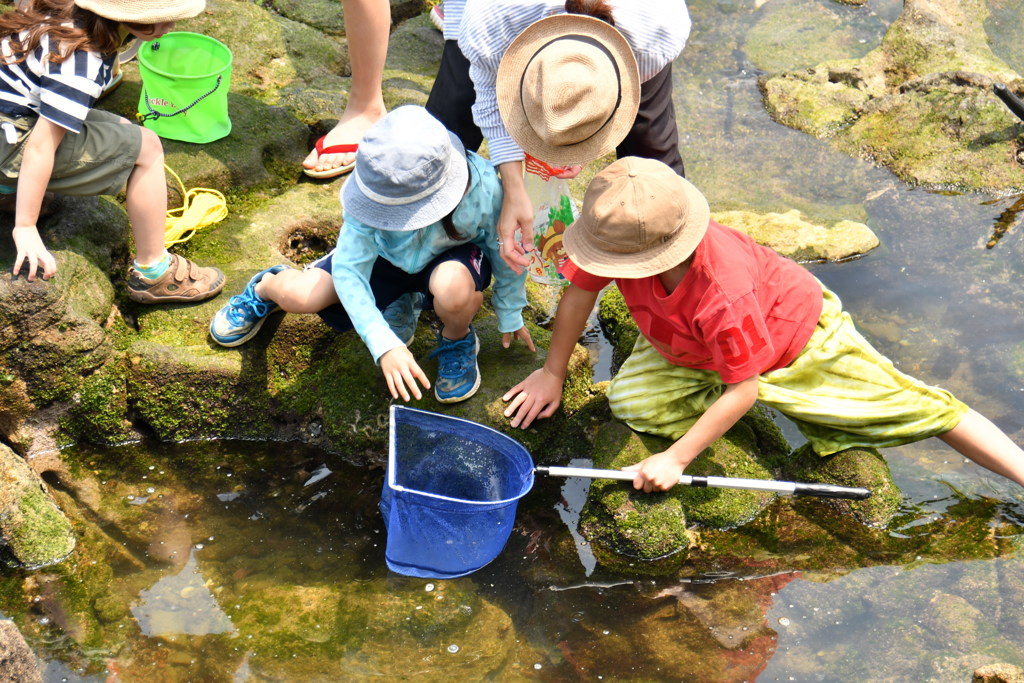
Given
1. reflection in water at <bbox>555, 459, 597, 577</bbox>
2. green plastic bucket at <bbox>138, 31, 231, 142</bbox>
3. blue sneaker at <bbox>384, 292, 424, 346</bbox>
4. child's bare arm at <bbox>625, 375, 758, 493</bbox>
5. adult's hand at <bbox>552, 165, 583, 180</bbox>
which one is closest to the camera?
child's bare arm at <bbox>625, 375, 758, 493</bbox>

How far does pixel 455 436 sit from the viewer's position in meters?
3.04

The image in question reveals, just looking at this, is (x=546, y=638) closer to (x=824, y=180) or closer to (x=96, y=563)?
(x=96, y=563)

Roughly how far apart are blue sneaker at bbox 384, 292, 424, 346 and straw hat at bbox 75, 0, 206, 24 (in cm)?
110

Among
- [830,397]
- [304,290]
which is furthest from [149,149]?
[830,397]

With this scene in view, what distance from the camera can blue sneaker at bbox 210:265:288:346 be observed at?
3283 millimetres

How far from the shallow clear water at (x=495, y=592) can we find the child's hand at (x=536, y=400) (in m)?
0.26

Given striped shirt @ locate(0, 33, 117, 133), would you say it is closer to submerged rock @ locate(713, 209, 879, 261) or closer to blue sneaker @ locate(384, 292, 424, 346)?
blue sneaker @ locate(384, 292, 424, 346)

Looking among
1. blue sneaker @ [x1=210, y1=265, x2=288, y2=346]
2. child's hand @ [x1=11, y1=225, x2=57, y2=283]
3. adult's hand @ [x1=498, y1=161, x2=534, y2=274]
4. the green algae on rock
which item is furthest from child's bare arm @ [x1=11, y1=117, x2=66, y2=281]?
the green algae on rock

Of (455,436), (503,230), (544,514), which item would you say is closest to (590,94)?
(503,230)

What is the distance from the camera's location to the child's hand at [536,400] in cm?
314

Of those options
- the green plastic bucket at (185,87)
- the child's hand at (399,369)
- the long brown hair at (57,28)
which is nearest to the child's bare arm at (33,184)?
the long brown hair at (57,28)

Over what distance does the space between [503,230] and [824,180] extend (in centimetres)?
219

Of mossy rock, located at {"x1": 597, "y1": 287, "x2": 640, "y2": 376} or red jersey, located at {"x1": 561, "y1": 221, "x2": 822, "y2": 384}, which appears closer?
red jersey, located at {"x1": 561, "y1": 221, "x2": 822, "y2": 384}

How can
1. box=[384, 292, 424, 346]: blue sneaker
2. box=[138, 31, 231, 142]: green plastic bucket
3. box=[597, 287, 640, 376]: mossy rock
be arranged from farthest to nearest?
box=[138, 31, 231, 142]: green plastic bucket → box=[597, 287, 640, 376]: mossy rock → box=[384, 292, 424, 346]: blue sneaker
